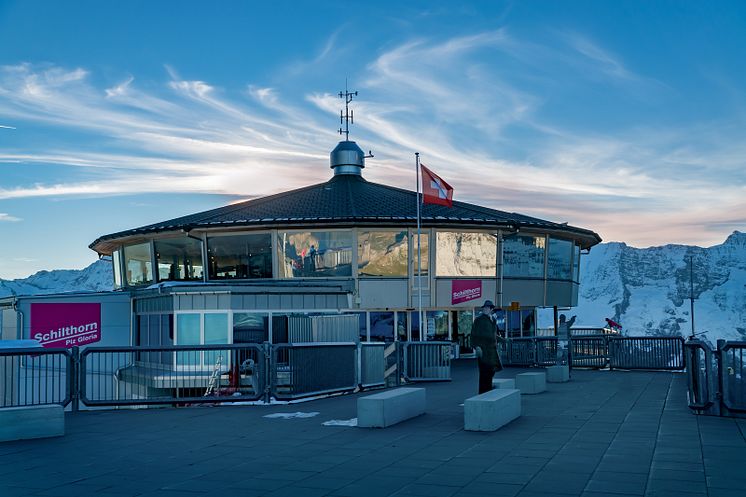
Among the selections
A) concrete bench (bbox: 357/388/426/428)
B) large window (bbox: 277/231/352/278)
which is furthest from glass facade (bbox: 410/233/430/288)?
concrete bench (bbox: 357/388/426/428)

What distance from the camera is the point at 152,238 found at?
1633 inches

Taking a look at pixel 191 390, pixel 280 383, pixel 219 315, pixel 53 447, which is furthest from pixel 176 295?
pixel 53 447

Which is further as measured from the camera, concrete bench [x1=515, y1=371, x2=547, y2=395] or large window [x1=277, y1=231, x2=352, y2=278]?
large window [x1=277, y1=231, x2=352, y2=278]

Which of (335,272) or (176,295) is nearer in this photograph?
(176,295)

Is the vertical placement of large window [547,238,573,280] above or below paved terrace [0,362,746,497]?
above

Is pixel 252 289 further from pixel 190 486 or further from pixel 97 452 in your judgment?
pixel 190 486

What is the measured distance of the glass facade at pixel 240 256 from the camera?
3828cm

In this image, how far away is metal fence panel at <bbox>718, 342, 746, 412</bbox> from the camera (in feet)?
43.9

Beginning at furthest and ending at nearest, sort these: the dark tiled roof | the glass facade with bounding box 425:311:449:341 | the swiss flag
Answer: the glass facade with bounding box 425:311:449:341 < the dark tiled roof < the swiss flag

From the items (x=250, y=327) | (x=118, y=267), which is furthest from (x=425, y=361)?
(x=118, y=267)

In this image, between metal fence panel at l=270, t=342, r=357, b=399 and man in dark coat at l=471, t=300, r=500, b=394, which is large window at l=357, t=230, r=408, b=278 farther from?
man in dark coat at l=471, t=300, r=500, b=394

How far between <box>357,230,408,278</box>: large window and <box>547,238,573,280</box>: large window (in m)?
8.69

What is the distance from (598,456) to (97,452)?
612 cm

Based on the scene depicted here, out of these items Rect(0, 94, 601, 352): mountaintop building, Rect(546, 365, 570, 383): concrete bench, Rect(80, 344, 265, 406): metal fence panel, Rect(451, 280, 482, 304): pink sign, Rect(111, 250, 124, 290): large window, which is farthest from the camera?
Rect(111, 250, 124, 290): large window
